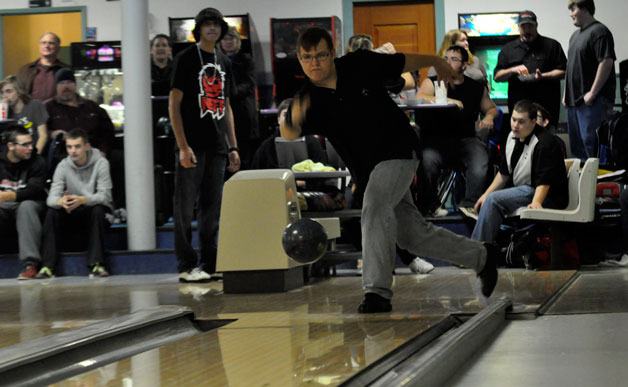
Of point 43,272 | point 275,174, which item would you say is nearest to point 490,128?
point 275,174

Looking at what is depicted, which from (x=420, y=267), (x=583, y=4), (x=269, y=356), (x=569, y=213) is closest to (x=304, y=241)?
(x=269, y=356)

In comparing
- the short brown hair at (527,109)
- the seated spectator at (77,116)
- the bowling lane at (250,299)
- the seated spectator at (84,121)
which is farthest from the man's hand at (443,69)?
the seated spectator at (77,116)

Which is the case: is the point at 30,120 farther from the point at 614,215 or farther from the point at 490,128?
the point at 614,215

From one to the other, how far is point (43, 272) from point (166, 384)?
19.6 feet

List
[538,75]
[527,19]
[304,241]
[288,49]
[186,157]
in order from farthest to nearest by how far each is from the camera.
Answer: [288,49], [527,19], [538,75], [186,157], [304,241]

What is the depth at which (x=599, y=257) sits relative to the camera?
28.6ft

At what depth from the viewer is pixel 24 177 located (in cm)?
945

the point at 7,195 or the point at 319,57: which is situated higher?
the point at 319,57

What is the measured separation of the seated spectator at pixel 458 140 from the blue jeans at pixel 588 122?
0.84 meters

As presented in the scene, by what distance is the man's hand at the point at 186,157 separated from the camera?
25.3 feet

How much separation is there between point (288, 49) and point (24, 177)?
3.63 m

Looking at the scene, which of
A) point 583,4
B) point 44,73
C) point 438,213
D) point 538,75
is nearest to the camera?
point 438,213

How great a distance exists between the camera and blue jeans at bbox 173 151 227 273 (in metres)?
7.86

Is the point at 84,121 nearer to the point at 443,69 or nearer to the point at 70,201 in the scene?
the point at 70,201
